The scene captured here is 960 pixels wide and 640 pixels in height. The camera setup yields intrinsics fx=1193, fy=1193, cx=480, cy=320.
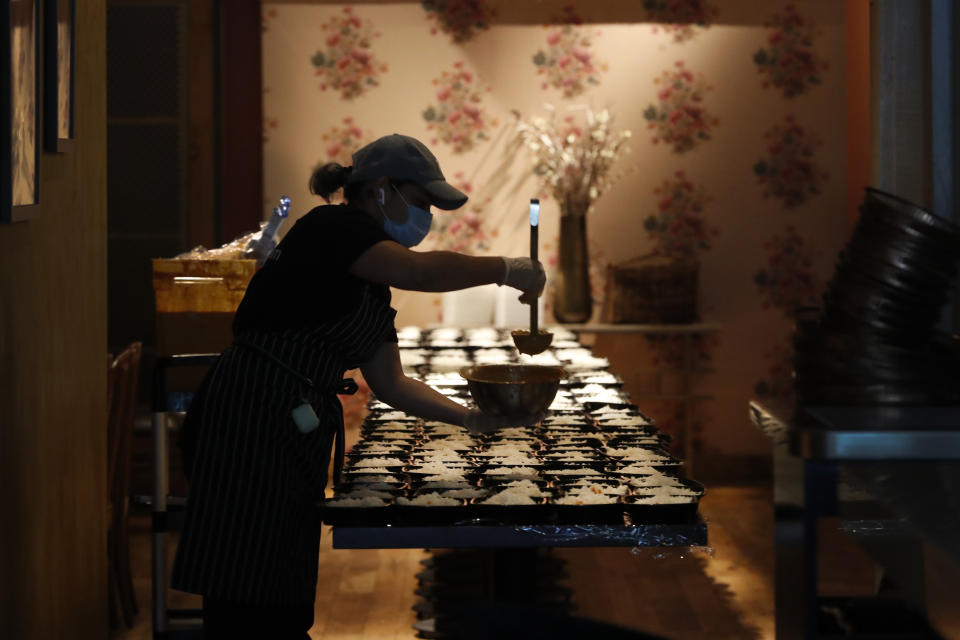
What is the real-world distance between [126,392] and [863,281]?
221 cm

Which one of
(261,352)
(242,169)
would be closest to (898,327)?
(261,352)

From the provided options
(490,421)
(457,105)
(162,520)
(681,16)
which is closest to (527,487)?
(490,421)

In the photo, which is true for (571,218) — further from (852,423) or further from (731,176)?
(852,423)

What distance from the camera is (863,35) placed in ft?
18.4

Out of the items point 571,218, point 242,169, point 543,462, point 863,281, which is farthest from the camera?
point 242,169

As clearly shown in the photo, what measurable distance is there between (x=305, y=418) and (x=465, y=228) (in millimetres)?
3782

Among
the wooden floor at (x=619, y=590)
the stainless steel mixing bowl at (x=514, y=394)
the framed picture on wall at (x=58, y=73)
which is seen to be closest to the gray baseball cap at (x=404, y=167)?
the stainless steel mixing bowl at (x=514, y=394)

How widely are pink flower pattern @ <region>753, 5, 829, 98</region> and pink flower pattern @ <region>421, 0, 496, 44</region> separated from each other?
4.45 ft

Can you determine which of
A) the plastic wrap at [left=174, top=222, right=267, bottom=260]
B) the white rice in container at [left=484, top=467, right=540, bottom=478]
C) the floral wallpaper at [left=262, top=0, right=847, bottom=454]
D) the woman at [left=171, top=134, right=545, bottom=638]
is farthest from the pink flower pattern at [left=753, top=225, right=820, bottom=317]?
the woman at [left=171, top=134, right=545, bottom=638]

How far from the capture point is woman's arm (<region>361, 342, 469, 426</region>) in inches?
102

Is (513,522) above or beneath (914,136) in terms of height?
beneath

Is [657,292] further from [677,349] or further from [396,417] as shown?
[396,417]

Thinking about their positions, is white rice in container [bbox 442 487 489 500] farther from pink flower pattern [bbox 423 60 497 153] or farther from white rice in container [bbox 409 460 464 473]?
pink flower pattern [bbox 423 60 497 153]

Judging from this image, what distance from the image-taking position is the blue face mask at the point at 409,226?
94.4 inches
